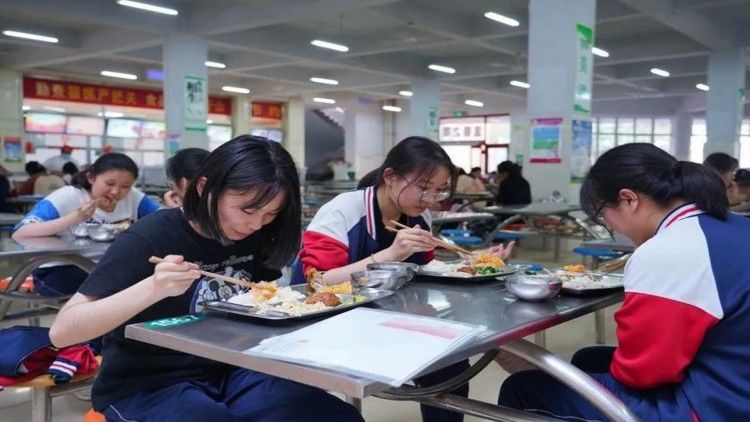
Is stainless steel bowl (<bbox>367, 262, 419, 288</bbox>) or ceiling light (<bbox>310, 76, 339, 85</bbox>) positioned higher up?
ceiling light (<bbox>310, 76, 339, 85</bbox>)

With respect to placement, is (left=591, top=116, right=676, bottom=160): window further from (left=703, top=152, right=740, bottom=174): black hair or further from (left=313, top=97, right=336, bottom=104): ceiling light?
(left=703, top=152, right=740, bottom=174): black hair

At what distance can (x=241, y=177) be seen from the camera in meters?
1.49

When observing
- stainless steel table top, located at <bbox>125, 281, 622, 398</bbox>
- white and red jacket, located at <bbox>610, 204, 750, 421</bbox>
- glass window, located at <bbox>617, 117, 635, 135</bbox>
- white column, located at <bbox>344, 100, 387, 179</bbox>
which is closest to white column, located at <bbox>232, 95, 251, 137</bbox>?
white column, located at <bbox>344, 100, 387, 179</bbox>

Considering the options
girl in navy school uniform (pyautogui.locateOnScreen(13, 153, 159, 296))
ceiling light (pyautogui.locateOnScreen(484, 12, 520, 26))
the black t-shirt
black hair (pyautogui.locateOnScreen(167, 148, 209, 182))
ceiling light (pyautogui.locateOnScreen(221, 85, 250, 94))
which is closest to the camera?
the black t-shirt

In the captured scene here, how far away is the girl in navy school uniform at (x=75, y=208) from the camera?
3.14 m

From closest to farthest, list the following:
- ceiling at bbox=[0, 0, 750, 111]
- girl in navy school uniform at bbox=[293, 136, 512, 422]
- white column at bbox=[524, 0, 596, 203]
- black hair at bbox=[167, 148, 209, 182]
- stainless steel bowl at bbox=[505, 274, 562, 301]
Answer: stainless steel bowl at bbox=[505, 274, 562, 301] → girl in navy school uniform at bbox=[293, 136, 512, 422] → black hair at bbox=[167, 148, 209, 182] → white column at bbox=[524, 0, 596, 203] → ceiling at bbox=[0, 0, 750, 111]

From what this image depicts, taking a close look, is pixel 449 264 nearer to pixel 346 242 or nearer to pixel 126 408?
pixel 346 242

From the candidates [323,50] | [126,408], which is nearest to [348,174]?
[323,50]

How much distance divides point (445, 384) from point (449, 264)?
2.43 feet

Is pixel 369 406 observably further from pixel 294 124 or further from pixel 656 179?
pixel 294 124

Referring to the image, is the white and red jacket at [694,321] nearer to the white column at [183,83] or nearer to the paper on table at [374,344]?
the paper on table at [374,344]

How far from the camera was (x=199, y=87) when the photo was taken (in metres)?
9.79

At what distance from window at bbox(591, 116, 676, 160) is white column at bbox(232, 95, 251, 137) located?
10.1 metres

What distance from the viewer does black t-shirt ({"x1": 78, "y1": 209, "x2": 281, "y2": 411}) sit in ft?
4.73
